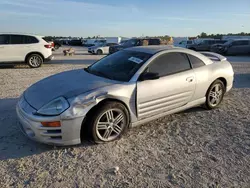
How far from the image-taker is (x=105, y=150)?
3160 mm

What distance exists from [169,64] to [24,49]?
8306mm

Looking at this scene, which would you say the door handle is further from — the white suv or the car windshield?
the white suv

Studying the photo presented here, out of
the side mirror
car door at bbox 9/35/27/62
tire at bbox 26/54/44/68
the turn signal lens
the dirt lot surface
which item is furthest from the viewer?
tire at bbox 26/54/44/68

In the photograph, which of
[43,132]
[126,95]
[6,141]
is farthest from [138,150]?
[6,141]

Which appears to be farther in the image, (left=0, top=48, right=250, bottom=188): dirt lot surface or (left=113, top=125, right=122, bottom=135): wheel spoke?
(left=113, top=125, right=122, bottom=135): wheel spoke

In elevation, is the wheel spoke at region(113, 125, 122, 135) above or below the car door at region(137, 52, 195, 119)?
below

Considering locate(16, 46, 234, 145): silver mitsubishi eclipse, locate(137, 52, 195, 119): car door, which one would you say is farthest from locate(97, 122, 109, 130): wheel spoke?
locate(137, 52, 195, 119): car door

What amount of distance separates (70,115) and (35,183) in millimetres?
887

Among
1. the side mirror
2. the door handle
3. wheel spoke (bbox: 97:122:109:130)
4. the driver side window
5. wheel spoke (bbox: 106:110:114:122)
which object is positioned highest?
the driver side window

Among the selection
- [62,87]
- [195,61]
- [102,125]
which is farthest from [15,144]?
[195,61]

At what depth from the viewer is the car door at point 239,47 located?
19.7 metres

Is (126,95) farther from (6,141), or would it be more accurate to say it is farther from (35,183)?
(6,141)

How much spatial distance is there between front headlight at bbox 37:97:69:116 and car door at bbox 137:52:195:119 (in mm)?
1126

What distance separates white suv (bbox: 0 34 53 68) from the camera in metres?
9.93
